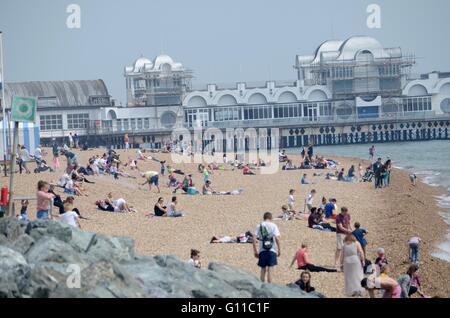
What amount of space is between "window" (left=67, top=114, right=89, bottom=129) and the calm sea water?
56.0 feet

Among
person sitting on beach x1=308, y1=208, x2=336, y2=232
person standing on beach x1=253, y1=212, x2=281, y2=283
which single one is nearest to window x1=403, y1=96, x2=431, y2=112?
person sitting on beach x1=308, y1=208, x2=336, y2=232

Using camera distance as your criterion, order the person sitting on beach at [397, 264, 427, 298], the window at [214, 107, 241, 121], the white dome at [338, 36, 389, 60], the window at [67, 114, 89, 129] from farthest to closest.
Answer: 1. the white dome at [338, 36, 389, 60]
2. the window at [214, 107, 241, 121]
3. the window at [67, 114, 89, 129]
4. the person sitting on beach at [397, 264, 427, 298]

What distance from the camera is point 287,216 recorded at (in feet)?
76.0

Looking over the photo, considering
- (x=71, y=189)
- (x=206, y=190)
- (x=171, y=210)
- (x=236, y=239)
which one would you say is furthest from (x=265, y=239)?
(x=206, y=190)

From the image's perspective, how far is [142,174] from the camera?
35.4 metres

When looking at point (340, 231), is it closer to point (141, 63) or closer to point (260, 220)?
point (260, 220)

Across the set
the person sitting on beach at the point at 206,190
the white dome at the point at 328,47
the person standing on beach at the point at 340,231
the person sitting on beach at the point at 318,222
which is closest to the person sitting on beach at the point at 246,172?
the person sitting on beach at the point at 206,190

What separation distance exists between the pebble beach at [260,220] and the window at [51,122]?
133 feet

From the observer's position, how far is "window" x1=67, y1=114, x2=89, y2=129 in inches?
3098

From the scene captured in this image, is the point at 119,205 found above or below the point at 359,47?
below

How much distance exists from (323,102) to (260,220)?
222ft

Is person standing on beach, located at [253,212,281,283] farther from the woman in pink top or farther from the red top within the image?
the woman in pink top
